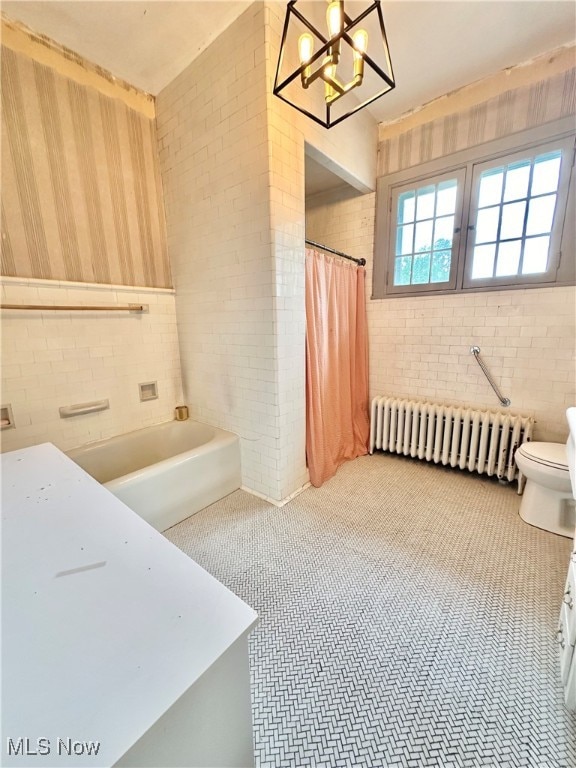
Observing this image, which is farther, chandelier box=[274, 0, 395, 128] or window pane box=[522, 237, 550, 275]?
window pane box=[522, 237, 550, 275]

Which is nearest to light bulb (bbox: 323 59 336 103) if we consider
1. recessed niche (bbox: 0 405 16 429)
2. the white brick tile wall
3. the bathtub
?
the white brick tile wall

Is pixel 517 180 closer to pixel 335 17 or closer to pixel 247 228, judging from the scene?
pixel 335 17

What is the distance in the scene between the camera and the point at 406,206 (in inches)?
95.3

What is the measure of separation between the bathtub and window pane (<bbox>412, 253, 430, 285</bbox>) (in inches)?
75.9

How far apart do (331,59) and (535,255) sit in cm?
175

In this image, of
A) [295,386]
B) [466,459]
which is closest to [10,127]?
[295,386]

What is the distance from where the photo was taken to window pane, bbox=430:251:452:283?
2.28 m

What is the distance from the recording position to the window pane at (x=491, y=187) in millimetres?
2047

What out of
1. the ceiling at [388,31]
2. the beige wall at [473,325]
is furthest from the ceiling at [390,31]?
the beige wall at [473,325]

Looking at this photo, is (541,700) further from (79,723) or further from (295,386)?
(295,386)

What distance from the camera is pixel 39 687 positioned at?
43cm

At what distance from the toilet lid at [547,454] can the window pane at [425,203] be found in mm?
1812

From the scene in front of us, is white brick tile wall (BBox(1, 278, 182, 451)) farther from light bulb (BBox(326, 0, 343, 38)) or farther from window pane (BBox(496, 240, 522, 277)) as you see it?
window pane (BBox(496, 240, 522, 277))

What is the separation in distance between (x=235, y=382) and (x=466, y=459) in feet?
6.06
